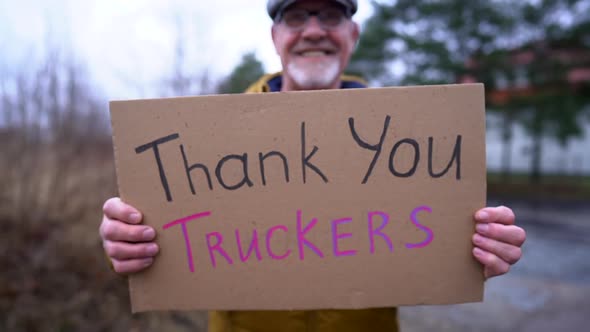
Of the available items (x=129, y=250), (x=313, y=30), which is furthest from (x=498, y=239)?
(x=129, y=250)

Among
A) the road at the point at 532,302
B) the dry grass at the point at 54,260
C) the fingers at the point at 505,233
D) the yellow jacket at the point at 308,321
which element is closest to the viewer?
the fingers at the point at 505,233

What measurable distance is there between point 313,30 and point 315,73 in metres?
0.16

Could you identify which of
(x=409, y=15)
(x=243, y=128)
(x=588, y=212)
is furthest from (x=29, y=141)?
(x=588, y=212)

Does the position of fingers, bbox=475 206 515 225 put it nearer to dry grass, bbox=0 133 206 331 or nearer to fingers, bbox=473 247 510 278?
fingers, bbox=473 247 510 278

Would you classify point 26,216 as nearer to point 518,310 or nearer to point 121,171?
point 121,171

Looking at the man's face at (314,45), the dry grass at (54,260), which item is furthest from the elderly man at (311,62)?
the dry grass at (54,260)

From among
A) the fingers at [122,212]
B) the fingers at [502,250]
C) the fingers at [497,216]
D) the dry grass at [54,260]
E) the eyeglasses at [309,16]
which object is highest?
the eyeglasses at [309,16]

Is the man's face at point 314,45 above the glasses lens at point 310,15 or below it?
below

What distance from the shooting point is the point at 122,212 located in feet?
3.44

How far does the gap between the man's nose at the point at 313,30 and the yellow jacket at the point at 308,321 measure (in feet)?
3.41

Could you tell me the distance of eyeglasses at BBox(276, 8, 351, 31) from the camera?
1371 mm

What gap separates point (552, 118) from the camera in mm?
10523

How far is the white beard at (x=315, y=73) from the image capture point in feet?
4.52

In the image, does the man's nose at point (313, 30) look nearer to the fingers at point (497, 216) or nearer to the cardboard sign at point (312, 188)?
the cardboard sign at point (312, 188)
